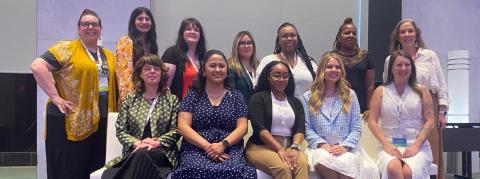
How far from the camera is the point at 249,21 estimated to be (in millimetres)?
5910

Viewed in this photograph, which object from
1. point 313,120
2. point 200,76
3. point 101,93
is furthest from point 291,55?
point 101,93

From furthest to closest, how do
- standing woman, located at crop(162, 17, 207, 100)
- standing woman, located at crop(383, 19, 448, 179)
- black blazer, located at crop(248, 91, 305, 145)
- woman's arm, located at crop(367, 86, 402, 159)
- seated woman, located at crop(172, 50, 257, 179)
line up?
1. standing woman, located at crop(383, 19, 448, 179)
2. standing woman, located at crop(162, 17, 207, 100)
3. woman's arm, located at crop(367, 86, 402, 159)
4. black blazer, located at crop(248, 91, 305, 145)
5. seated woman, located at crop(172, 50, 257, 179)

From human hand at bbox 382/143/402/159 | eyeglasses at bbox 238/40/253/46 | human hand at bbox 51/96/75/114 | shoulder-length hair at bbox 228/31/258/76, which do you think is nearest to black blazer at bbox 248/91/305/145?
shoulder-length hair at bbox 228/31/258/76

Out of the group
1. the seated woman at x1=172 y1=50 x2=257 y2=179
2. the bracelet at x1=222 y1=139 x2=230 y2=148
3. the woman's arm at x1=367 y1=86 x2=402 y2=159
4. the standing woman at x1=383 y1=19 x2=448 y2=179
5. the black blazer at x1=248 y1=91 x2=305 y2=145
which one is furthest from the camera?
the standing woman at x1=383 y1=19 x2=448 y2=179

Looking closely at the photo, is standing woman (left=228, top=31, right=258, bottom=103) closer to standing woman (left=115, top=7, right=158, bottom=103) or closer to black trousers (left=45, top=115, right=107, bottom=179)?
standing woman (left=115, top=7, right=158, bottom=103)

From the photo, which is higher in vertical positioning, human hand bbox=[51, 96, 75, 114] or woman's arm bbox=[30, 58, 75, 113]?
woman's arm bbox=[30, 58, 75, 113]

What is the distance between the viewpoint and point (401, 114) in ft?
11.4

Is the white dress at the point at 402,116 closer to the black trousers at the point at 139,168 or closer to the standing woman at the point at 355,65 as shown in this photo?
the standing woman at the point at 355,65

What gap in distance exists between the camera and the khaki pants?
10.00ft

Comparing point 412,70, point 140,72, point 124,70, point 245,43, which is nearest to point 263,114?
point 245,43

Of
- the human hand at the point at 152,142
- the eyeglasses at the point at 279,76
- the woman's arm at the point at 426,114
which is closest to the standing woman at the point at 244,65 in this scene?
the eyeglasses at the point at 279,76

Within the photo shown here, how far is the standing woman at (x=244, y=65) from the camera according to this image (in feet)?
12.1

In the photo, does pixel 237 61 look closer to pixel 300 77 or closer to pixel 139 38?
pixel 300 77

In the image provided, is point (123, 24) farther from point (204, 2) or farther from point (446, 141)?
point (446, 141)
